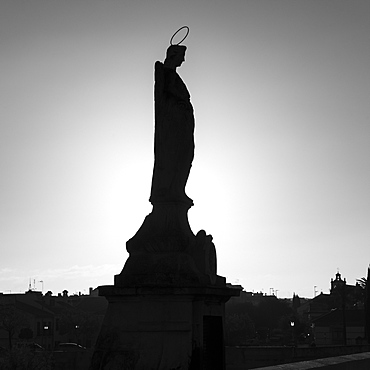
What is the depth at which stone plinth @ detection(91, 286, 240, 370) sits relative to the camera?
812 centimetres

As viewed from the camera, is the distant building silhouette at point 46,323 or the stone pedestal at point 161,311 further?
the distant building silhouette at point 46,323

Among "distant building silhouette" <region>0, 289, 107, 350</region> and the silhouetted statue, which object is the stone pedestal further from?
"distant building silhouette" <region>0, 289, 107, 350</region>

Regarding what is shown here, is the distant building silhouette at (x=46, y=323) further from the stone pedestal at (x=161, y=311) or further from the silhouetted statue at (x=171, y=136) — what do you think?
the stone pedestal at (x=161, y=311)

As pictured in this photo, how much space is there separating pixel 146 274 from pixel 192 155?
6.83 ft

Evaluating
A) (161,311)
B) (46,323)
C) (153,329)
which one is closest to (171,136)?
(161,311)

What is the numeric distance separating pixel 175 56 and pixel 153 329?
4082 millimetres

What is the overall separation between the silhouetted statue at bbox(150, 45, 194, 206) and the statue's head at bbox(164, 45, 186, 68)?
0.12 m

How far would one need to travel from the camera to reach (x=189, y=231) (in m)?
9.02

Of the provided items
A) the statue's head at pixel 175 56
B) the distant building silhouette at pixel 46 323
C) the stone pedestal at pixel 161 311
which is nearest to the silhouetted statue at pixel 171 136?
the statue's head at pixel 175 56

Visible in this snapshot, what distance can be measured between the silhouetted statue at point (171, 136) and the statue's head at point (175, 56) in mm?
116

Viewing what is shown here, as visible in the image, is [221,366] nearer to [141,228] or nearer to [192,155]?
[141,228]

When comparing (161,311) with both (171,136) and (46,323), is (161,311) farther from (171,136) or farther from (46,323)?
(46,323)

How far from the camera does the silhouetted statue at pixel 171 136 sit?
9258mm

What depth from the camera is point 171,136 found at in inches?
371
